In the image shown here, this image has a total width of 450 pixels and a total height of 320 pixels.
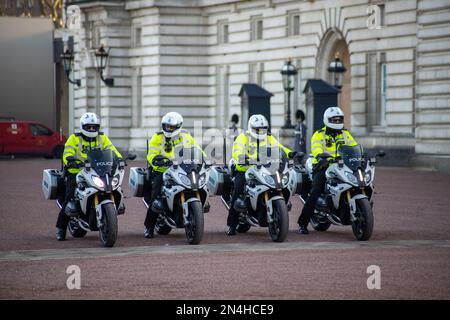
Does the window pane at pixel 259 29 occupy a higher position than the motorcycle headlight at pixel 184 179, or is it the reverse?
the window pane at pixel 259 29

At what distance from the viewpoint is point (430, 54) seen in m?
40.0

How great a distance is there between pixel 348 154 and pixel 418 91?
72.2 ft

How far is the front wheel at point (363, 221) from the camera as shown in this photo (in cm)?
1850

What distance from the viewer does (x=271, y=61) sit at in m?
50.7

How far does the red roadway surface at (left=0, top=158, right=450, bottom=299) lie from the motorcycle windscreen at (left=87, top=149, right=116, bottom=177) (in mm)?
907

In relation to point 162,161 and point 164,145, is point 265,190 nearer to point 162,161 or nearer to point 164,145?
point 162,161

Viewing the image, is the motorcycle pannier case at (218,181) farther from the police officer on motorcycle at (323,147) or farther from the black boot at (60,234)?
the black boot at (60,234)

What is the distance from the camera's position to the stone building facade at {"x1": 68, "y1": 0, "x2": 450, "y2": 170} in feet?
133

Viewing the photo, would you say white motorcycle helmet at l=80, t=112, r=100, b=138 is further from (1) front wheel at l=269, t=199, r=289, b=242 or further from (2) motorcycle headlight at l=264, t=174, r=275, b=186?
(1) front wheel at l=269, t=199, r=289, b=242

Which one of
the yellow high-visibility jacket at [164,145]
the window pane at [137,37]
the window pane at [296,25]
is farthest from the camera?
the window pane at [137,37]

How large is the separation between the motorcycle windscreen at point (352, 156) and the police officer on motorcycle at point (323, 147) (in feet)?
1.14

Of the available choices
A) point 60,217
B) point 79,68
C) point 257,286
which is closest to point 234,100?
point 79,68

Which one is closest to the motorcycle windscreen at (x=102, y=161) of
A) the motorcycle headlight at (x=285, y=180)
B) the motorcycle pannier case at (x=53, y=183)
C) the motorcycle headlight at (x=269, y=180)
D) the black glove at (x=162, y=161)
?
the black glove at (x=162, y=161)
